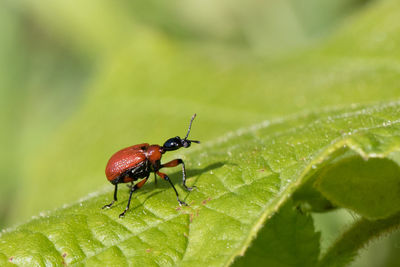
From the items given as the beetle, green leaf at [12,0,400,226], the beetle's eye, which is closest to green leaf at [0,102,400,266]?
the beetle

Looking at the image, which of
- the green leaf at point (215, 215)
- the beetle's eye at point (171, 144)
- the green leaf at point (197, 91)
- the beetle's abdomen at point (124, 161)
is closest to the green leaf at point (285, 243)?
the green leaf at point (215, 215)

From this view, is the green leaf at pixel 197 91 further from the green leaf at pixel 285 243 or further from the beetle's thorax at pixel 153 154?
the green leaf at pixel 285 243

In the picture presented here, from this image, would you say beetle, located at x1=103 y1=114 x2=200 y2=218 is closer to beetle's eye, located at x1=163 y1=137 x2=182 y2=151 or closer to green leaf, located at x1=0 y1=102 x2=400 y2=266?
beetle's eye, located at x1=163 y1=137 x2=182 y2=151

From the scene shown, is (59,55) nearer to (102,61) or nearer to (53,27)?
(53,27)

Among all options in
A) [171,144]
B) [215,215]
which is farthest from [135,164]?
[215,215]

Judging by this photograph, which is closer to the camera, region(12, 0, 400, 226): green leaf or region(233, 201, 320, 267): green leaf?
region(233, 201, 320, 267): green leaf

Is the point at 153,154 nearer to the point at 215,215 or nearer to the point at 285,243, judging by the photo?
the point at 215,215
